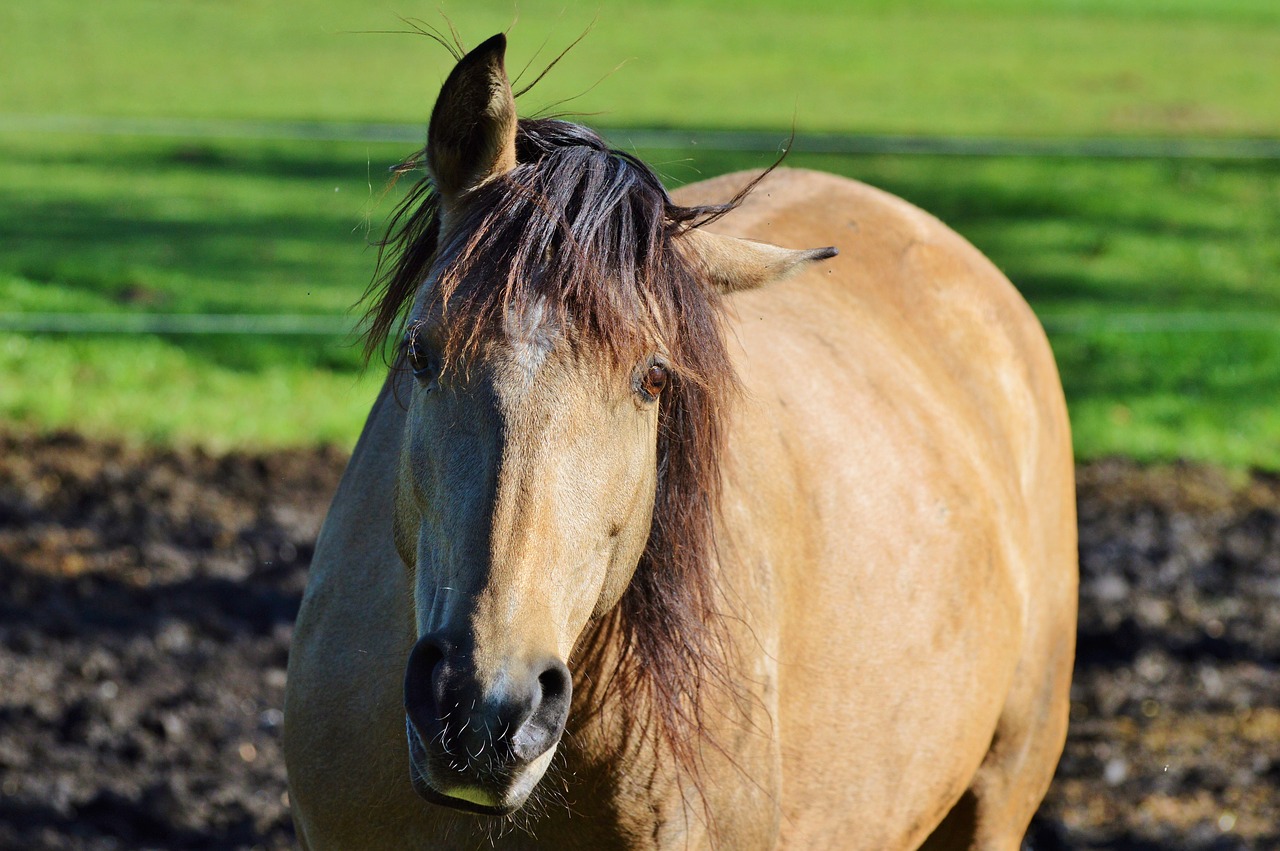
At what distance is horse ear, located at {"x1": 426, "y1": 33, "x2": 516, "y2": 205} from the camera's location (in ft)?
6.84

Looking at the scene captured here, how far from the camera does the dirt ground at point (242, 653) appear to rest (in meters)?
4.19

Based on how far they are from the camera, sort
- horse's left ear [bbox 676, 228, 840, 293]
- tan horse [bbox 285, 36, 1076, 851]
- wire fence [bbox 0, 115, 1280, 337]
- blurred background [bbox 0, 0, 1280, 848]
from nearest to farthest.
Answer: tan horse [bbox 285, 36, 1076, 851] → horse's left ear [bbox 676, 228, 840, 293] → blurred background [bbox 0, 0, 1280, 848] → wire fence [bbox 0, 115, 1280, 337]

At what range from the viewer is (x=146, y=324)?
25.6 ft

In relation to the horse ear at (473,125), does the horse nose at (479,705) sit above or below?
below

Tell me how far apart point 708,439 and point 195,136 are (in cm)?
1167

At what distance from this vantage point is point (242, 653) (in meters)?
4.88

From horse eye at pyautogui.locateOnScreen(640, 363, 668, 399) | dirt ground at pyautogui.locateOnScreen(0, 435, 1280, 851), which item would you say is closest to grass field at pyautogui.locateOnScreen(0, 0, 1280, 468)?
horse eye at pyautogui.locateOnScreen(640, 363, 668, 399)

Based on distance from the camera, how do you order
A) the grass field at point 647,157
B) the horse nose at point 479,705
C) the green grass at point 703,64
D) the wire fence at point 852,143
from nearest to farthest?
the horse nose at point 479,705, the grass field at point 647,157, the wire fence at point 852,143, the green grass at point 703,64

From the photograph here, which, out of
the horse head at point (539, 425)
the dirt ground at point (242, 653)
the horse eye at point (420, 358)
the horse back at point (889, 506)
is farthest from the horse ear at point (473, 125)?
the dirt ground at point (242, 653)

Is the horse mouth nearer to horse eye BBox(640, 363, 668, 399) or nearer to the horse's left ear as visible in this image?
horse eye BBox(640, 363, 668, 399)

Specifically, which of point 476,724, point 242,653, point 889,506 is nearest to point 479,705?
point 476,724

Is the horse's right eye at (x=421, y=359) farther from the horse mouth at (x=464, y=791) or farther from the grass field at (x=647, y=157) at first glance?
the horse mouth at (x=464, y=791)

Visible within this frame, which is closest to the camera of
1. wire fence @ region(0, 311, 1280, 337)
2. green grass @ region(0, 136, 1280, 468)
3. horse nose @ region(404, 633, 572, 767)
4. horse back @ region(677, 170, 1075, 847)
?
horse nose @ region(404, 633, 572, 767)

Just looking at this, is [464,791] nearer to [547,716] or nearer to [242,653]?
[547,716]
